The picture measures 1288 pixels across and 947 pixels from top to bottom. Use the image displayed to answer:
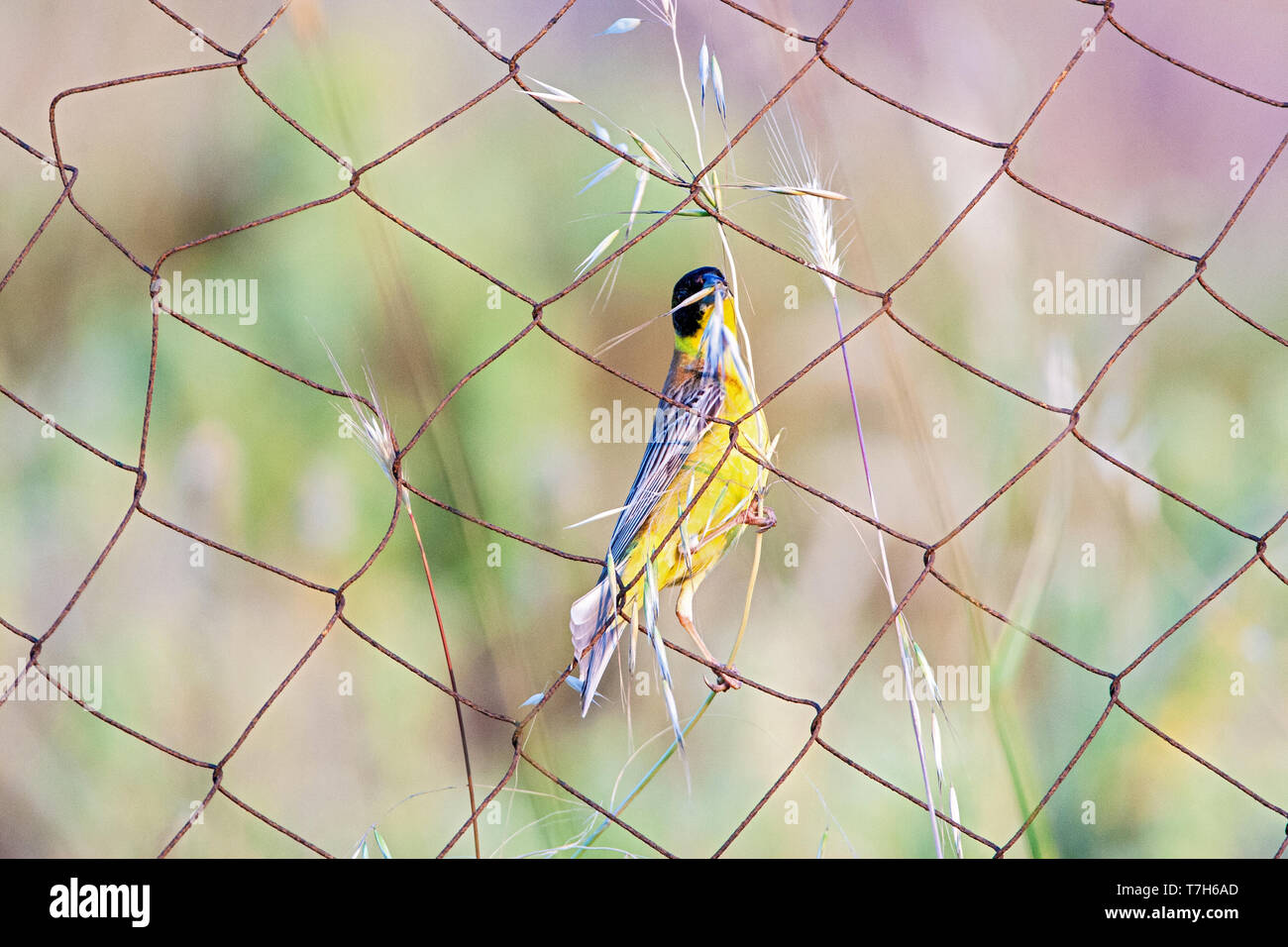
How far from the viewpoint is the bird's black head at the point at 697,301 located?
132cm

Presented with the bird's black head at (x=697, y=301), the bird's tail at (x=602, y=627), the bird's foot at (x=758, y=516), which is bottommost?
the bird's tail at (x=602, y=627)

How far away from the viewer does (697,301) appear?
146 cm

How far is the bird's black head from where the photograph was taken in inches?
51.9

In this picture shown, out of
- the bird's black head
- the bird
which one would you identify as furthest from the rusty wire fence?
the bird's black head

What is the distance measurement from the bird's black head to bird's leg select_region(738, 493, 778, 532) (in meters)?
0.28

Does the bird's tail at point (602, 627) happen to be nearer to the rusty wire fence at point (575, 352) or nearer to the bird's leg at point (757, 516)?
the rusty wire fence at point (575, 352)

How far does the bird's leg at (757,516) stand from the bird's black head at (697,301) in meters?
0.28

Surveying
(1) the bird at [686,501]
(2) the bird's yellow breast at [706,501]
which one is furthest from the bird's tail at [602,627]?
(2) the bird's yellow breast at [706,501]

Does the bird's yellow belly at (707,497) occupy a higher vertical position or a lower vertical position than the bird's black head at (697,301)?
lower

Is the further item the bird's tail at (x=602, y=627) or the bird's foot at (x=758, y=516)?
the bird's foot at (x=758, y=516)

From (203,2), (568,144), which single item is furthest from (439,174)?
(203,2)

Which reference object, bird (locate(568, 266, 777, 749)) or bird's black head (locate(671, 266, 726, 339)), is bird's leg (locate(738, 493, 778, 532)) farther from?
bird's black head (locate(671, 266, 726, 339))

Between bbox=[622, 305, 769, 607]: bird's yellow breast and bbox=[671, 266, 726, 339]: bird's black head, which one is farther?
bbox=[671, 266, 726, 339]: bird's black head
